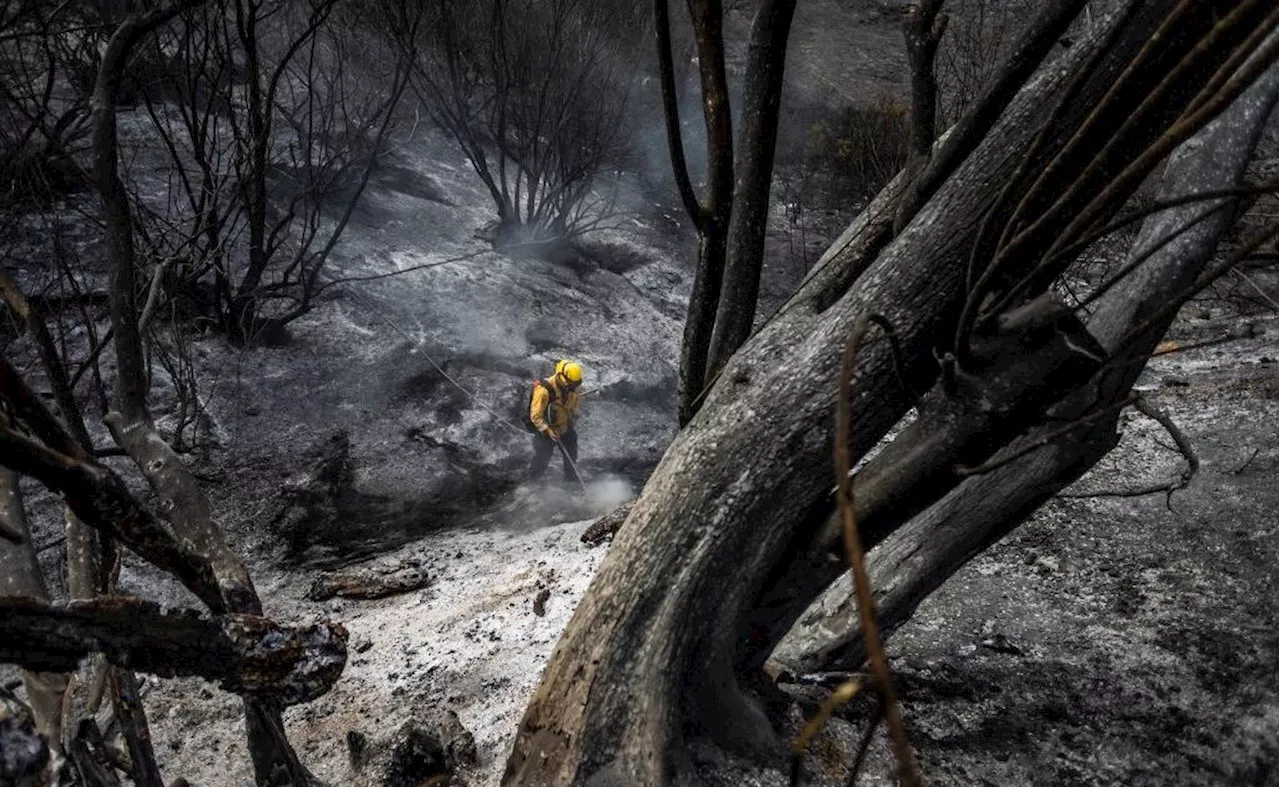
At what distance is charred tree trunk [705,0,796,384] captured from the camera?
2369 mm

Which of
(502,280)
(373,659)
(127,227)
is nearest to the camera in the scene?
(127,227)

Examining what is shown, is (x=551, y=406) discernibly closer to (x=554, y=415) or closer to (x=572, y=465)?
(x=554, y=415)

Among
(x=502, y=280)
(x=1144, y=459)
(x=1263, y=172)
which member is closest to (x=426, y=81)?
(x=502, y=280)

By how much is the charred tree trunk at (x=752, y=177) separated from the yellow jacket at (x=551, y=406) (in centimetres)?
340

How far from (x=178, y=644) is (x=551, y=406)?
441 cm

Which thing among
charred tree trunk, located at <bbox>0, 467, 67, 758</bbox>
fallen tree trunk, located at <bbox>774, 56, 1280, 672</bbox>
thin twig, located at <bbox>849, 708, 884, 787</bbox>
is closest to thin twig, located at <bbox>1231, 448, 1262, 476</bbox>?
fallen tree trunk, located at <bbox>774, 56, 1280, 672</bbox>

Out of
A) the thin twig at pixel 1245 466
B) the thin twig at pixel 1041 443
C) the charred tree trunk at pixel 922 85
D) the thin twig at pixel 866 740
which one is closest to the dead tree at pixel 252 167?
the charred tree trunk at pixel 922 85

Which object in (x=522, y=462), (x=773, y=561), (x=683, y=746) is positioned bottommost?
(x=522, y=462)

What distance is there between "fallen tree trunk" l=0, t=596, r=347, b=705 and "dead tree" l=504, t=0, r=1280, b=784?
53 centimetres

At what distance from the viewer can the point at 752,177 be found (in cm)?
248

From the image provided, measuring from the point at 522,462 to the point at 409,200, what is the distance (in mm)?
4164

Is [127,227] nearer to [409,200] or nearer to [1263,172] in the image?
[409,200]

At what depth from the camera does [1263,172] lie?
8.40m

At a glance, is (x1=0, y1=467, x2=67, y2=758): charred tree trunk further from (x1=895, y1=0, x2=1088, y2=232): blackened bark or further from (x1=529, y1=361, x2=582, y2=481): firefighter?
(x1=529, y1=361, x2=582, y2=481): firefighter
